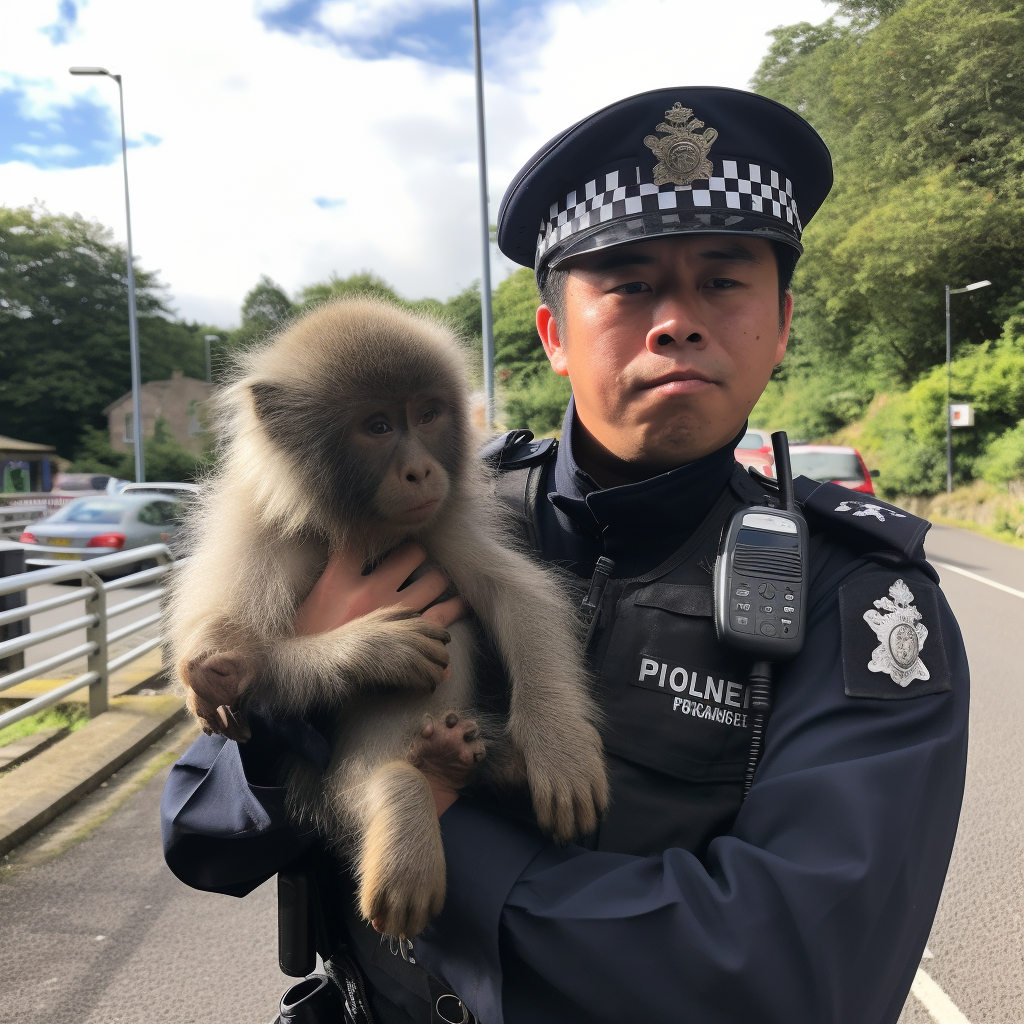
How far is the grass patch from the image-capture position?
6164mm

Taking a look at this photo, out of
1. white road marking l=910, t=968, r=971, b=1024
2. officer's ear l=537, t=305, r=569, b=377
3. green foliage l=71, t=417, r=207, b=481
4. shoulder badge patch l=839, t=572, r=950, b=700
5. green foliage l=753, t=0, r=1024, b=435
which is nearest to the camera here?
shoulder badge patch l=839, t=572, r=950, b=700

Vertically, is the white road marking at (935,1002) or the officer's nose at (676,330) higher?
the officer's nose at (676,330)

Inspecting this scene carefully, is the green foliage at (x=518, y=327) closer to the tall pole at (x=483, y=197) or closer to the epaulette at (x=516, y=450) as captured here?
the tall pole at (x=483, y=197)

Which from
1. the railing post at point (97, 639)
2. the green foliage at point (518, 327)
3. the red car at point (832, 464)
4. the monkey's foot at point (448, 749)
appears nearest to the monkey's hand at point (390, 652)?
the monkey's foot at point (448, 749)

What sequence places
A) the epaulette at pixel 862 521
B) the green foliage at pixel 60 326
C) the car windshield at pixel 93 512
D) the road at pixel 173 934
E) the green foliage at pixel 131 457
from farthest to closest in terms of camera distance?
the green foliage at pixel 60 326 → the green foliage at pixel 131 457 → the car windshield at pixel 93 512 → the road at pixel 173 934 → the epaulette at pixel 862 521

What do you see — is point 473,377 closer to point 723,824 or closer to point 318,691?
point 318,691

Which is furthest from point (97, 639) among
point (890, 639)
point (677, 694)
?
point (890, 639)

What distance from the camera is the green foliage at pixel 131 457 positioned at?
48.2 metres

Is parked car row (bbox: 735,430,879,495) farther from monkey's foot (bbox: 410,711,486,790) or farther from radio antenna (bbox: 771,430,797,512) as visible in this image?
monkey's foot (bbox: 410,711,486,790)

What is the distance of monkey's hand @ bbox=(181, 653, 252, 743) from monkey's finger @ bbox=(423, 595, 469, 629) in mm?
408

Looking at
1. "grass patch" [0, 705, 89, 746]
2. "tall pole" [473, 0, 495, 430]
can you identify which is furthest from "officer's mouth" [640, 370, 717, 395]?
"tall pole" [473, 0, 495, 430]

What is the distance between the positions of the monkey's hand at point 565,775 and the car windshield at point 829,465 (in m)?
13.6

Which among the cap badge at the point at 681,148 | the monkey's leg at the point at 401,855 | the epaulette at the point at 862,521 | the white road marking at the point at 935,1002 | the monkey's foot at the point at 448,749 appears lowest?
the white road marking at the point at 935,1002

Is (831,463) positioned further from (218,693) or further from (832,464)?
(218,693)
